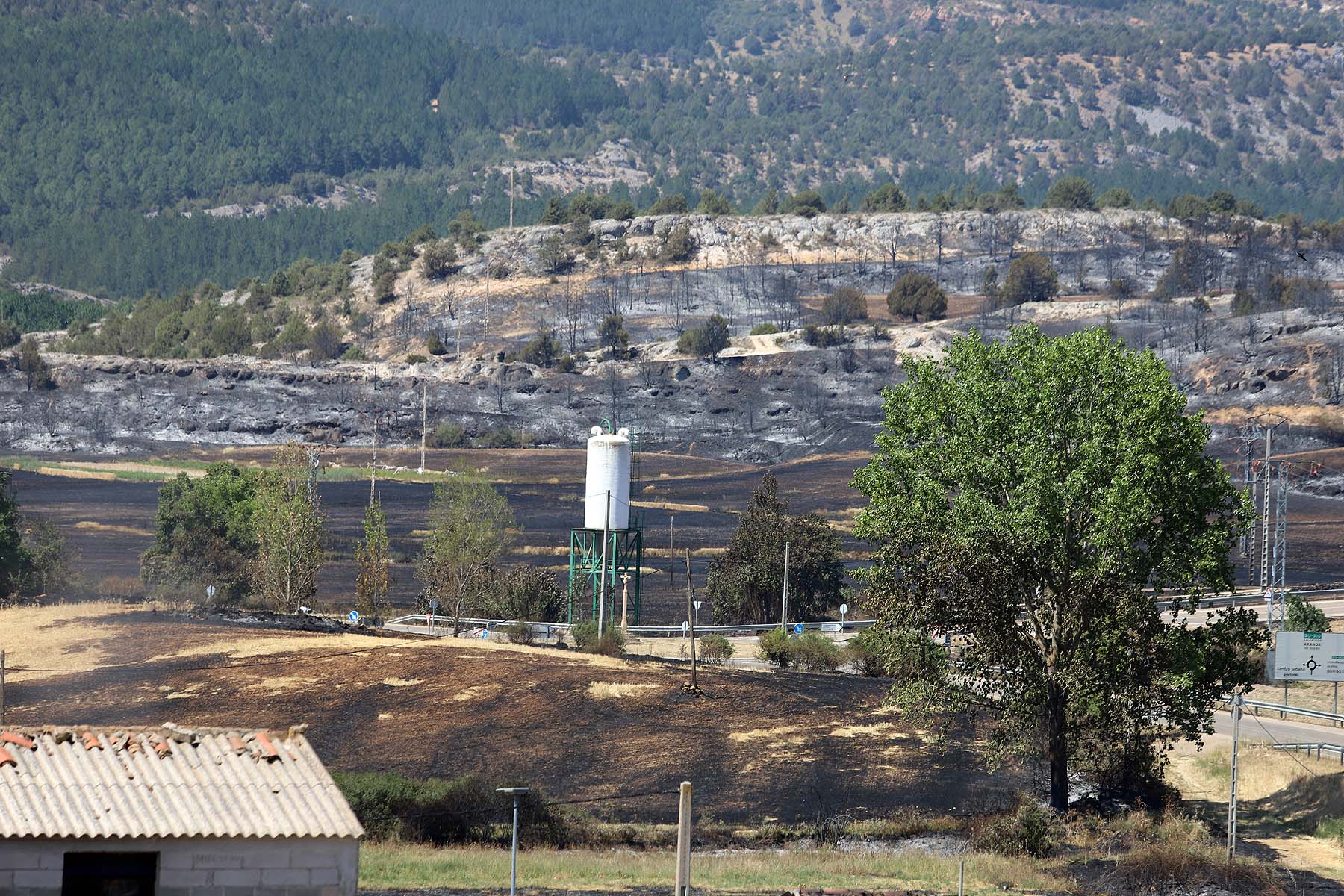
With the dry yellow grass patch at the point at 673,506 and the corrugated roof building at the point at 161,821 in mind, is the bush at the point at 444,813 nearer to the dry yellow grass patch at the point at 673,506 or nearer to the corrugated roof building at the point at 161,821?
the corrugated roof building at the point at 161,821

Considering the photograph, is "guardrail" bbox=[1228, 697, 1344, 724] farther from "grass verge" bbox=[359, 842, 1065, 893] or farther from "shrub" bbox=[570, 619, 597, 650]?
"shrub" bbox=[570, 619, 597, 650]

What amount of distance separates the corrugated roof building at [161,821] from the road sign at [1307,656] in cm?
3529

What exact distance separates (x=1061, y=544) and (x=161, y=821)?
76.3 feet

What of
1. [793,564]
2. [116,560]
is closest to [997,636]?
[793,564]

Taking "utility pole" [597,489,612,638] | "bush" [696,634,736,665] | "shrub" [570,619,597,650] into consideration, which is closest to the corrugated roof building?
"shrub" [570,619,597,650]

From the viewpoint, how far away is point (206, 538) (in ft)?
275

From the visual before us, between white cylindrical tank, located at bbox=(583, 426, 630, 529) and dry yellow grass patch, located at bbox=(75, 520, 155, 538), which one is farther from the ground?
white cylindrical tank, located at bbox=(583, 426, 630, 529)

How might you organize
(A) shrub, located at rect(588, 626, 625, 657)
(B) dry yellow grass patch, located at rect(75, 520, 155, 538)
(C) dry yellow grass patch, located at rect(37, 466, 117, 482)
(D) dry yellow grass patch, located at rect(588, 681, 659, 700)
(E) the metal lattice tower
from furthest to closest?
(C) dry yellow grass patch, located at rect(37, 466, 117, 482) → (B) dry yellow grass patch, located at rect(75, 520, 155, 538) → (E) the metal lattice tower → (A) shrub, located at rect(588, 626, 625, 657) → (D) dry yellow grass patch, located at rect(588, 681, 659, 700)

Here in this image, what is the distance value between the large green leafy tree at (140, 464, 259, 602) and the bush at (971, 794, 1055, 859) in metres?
49.9

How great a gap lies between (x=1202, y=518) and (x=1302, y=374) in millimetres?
127720

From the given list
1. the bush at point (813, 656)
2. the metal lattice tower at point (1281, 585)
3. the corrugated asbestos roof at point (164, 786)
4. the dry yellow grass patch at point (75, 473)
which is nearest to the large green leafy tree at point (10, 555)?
the bush at point (813, 656)

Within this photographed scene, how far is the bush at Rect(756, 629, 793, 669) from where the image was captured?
60.7 metres

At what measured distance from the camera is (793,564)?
78.7 meters

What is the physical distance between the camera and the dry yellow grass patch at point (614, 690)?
49.8m
